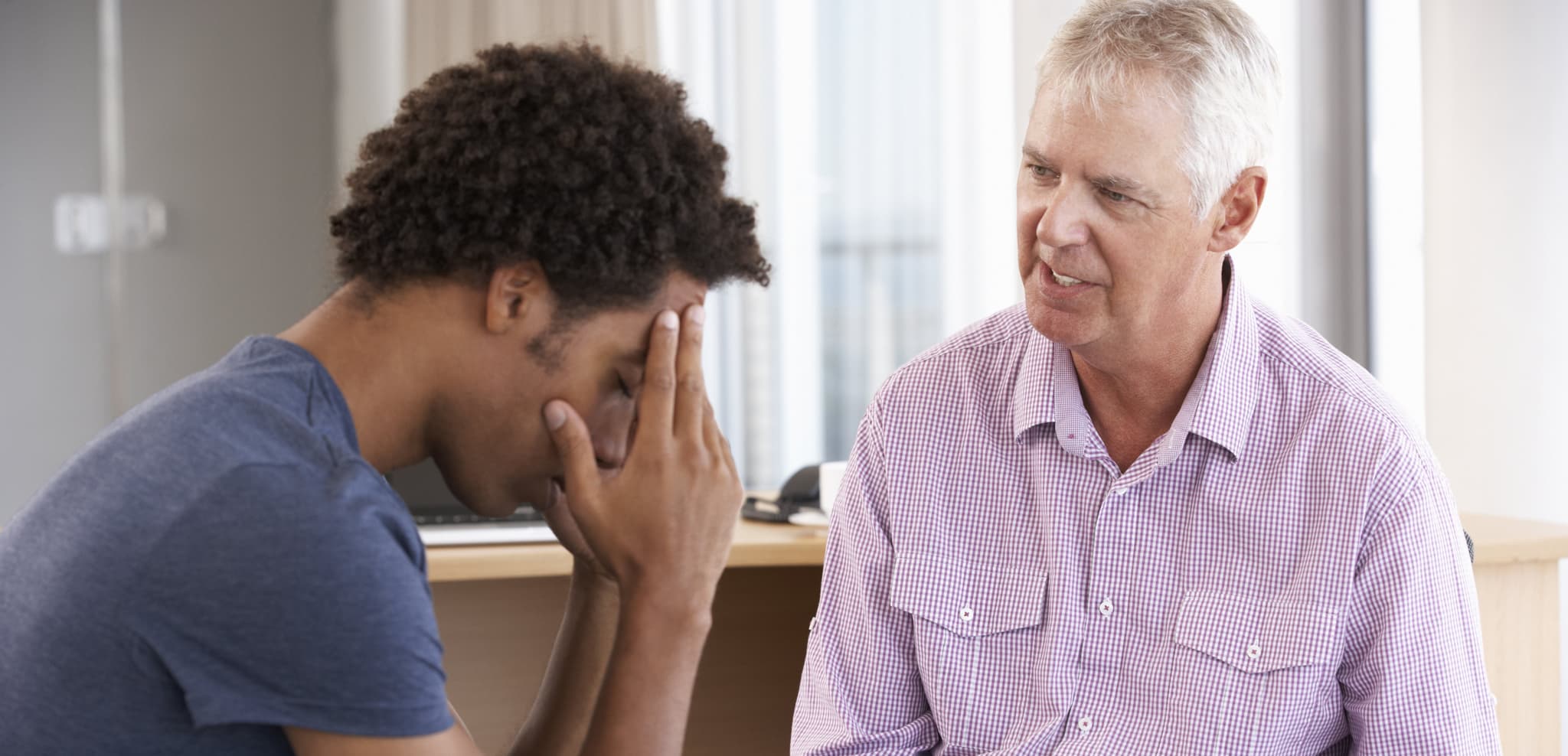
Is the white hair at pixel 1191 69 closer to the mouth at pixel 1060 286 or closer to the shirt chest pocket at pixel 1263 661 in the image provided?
the mouth at pixel 1060 286

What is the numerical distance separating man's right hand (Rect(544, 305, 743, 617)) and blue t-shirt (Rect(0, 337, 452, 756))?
0.21 metres

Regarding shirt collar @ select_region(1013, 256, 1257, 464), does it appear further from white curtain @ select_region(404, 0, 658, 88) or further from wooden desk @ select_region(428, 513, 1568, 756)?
white curtain @ select_region(404, 0, 658, 88)

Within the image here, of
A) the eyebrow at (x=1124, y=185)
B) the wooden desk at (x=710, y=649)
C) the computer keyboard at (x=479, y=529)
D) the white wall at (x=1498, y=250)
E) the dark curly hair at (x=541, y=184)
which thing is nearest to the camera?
the dark curly hair at (x=541, y=184)

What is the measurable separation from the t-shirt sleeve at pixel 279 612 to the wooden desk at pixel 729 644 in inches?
40.7

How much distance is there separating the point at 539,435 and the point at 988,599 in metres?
0.56

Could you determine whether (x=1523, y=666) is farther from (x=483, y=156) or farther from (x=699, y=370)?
(x=483, y=156)

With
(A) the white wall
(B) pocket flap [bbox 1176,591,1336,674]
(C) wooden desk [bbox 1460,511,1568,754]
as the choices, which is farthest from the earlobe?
(A) the white wall

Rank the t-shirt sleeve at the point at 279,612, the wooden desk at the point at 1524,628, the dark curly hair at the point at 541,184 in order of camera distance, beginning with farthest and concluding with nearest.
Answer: the wooden desk at the point at 1524,628
the dark curly hair at the point at 541,184
the t-shirt sleeve at the point at 279,612

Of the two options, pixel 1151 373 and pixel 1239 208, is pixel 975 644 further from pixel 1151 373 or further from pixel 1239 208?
pixel 1239 208

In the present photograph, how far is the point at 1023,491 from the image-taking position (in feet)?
4.54

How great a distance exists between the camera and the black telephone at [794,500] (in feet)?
6.88

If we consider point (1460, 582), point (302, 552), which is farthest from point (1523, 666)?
point (302, 552)

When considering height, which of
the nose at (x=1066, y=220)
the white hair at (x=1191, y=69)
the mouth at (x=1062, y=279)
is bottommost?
the mouth at (x=1062, y=279)

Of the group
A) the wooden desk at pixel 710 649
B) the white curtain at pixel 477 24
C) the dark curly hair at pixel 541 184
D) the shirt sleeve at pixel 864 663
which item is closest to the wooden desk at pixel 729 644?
the wooden desk at pixel 710 649
